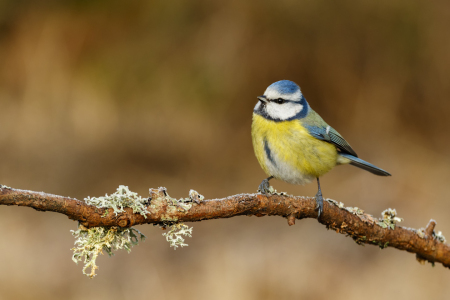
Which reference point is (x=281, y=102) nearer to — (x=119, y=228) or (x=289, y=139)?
(x=289, y=139)

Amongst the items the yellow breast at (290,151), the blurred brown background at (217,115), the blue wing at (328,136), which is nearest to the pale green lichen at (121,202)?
the yellow breast at (290,151)

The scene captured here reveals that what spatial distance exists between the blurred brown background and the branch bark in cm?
202

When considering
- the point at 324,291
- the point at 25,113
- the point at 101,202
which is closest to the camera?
the point at 101,202

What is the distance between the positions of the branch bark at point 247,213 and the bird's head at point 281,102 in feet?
2.90

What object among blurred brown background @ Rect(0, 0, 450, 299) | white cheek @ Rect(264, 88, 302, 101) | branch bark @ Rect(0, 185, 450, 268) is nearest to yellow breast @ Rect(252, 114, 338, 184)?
white cheek @ Rect(264, 88, 302, 101)

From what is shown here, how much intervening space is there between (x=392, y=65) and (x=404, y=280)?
106 inches

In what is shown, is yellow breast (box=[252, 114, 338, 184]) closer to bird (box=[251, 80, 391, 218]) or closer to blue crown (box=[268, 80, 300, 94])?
bird (box=[251, 80, 391, 218])

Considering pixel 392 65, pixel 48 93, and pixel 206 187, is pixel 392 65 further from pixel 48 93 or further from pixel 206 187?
pixel 48 93

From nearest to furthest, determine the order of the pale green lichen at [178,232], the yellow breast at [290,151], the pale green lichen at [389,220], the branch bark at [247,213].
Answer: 1. the branch bark at [247,213]
2. the pale green lichen at [178,232]
3. the pale green lichen at [389,220]
4. the yellow breast at [290,151]

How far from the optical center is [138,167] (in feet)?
17.3

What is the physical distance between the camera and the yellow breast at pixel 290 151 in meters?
2.97

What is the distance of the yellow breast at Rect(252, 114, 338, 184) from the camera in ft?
9.73

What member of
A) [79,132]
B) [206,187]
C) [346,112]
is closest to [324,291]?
[206,187]

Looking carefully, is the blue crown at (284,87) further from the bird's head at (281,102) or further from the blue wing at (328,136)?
the blue wing at (328,136)
